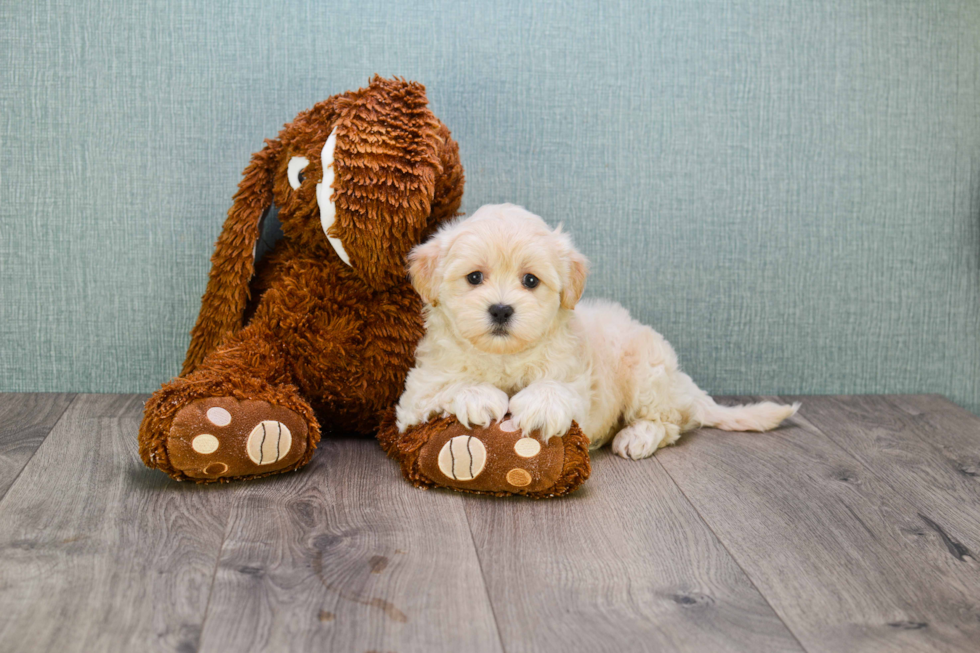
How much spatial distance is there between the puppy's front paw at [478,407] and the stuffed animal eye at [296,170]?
589 mm

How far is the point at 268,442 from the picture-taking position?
158cm

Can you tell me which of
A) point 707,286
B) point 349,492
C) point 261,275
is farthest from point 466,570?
point 707,286

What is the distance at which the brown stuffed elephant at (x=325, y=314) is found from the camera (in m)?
1.56

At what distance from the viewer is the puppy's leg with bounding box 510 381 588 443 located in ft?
5.10

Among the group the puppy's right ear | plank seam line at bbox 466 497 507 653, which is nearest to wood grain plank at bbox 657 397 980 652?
plank seam line at bbox 466 497 507 653

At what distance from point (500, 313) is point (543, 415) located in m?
0.20

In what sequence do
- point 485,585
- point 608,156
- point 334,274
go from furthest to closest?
point 608,156, point 334,274, point 485,585

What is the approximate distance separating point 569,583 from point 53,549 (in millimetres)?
795

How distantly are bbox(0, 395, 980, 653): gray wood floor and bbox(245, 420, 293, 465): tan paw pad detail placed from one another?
0.19 ft

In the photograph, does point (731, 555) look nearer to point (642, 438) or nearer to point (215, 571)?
point (642, 438)

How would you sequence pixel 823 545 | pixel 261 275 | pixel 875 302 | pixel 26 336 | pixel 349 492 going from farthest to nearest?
pixel 875 302 < pixel 26 336 < pixel 261 275 < pixel 349 492 < pixel 823 545

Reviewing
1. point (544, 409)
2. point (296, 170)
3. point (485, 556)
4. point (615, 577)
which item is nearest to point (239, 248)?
point (296, 170)

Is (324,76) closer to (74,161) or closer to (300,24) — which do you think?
(300,24)

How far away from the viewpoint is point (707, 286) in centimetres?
225
